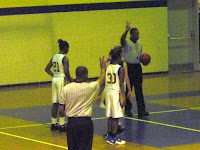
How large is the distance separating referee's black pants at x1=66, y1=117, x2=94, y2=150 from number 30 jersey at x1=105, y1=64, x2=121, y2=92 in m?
2.52

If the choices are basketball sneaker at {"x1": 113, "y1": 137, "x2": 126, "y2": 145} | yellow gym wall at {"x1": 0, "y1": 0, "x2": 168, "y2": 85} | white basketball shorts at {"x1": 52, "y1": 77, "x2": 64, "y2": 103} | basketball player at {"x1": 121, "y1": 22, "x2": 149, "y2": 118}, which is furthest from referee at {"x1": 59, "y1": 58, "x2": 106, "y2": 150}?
yellow gym wall at {"x1": 0, "y1": 0, "x2": 168, "y2": 85}

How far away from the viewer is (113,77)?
28.5 feet

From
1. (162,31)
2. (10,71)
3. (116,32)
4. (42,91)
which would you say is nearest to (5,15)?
(10,71)

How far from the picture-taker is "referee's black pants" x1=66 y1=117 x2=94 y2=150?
20.2 feet

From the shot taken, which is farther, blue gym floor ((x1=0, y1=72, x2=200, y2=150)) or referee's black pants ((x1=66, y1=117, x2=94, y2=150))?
blue gym floor ((x1=0, y1=72, x2=200, y2=150))

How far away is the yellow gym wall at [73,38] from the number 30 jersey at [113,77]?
10483 millimetres

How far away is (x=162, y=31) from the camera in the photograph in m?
21.3

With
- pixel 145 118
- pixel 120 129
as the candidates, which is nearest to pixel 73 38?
pixel 145 118

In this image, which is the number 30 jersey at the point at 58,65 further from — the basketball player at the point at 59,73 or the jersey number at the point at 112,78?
the jersey number at the point at 112,78

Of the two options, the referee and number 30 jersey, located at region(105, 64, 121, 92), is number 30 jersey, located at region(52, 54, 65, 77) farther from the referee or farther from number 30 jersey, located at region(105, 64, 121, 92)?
the referee

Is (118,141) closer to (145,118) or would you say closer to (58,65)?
(58,65)

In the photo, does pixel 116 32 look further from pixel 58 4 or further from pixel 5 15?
pixel 5 15

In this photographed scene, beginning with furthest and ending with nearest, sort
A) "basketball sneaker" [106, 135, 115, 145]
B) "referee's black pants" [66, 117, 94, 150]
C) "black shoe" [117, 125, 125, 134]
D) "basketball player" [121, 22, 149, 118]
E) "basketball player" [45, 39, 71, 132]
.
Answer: "basketball player" [121, 22, 149, 118] → "basketball player" [45, 39, 71, 132] → "black shoe" [117, 125, 125, 134] → "basketball sneaker" [106, 135, 115, 145] → "referee's black pants" [66, 117, 94, 150]

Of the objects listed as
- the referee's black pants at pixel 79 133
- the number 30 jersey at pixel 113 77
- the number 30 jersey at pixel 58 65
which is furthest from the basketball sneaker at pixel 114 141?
the referee's black pants at pixel 79 133
